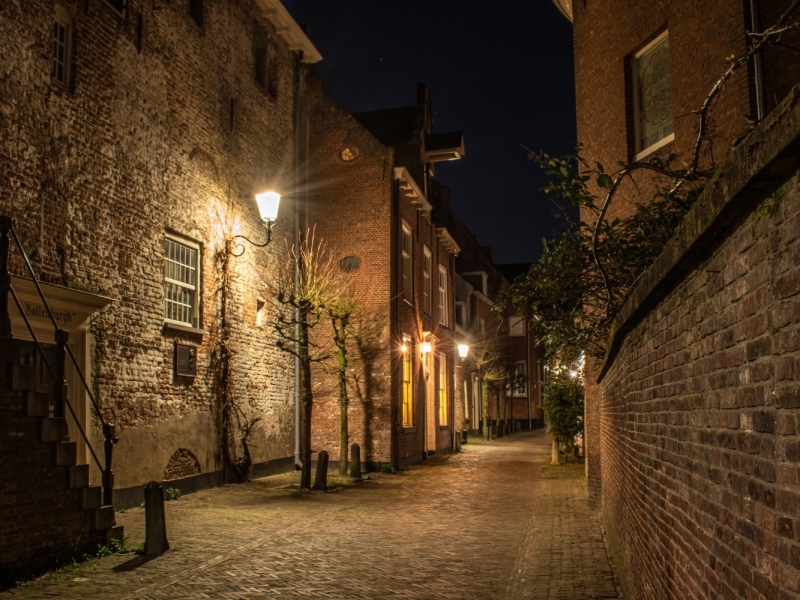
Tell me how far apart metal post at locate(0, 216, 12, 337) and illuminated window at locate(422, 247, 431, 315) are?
→ 17.7m

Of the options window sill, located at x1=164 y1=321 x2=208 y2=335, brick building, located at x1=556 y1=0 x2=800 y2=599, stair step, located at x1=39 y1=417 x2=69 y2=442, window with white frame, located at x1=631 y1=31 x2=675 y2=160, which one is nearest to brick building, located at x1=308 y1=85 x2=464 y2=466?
window sill, located at x1=164 y1=321 x2=208 y2=335

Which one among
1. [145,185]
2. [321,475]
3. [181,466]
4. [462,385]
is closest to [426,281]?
[462,385]

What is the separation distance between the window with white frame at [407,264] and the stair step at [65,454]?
47.8ft

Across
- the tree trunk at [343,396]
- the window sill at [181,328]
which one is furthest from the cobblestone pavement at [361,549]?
the window sill at [181,328]

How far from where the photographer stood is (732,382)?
2.69m

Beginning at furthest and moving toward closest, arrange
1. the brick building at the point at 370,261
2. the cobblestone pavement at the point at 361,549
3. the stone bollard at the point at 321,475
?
the brick building at the point at 370,261 < the stone bollard at the point at 321,475 < the cobblestone pavement at the point at 361,549

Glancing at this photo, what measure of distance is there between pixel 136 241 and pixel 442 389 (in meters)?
16.8

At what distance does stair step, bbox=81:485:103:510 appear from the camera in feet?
26.7

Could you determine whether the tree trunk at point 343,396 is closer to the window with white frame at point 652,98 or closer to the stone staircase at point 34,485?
the window with white frame at point 652,98

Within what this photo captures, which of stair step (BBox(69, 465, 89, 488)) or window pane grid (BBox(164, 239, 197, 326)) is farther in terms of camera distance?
window pane grid (BBox(164, 239, 197, 326))

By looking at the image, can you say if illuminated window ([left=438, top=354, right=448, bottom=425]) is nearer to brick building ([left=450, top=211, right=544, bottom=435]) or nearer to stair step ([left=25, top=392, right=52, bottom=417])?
brick building ([left=450, top=211, right=544, bottom=435])

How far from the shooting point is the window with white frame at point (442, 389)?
27.4m

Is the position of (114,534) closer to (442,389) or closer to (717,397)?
(717,397)

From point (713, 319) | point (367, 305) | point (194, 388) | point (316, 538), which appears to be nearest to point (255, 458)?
point (194, 388)
